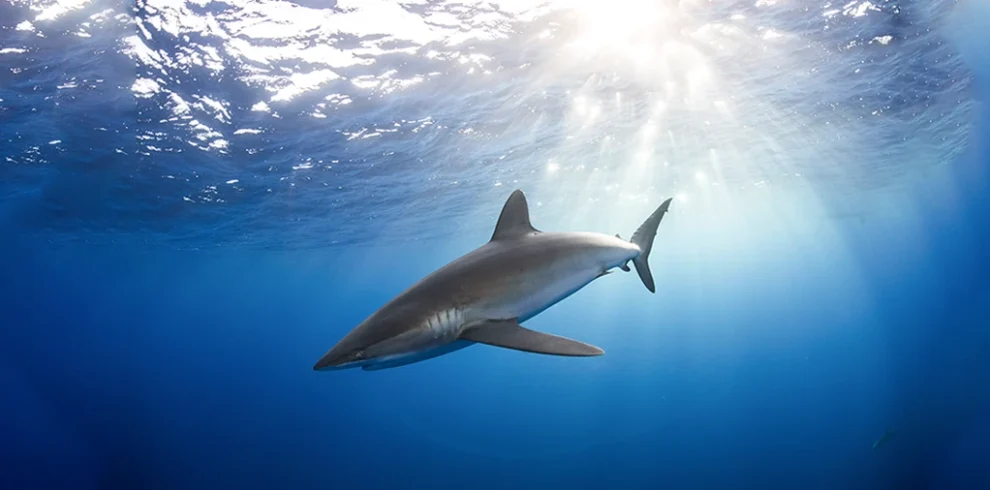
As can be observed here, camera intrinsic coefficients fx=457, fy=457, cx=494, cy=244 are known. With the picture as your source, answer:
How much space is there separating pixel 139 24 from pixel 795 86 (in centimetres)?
1682

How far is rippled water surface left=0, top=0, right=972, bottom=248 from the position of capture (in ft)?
29.5

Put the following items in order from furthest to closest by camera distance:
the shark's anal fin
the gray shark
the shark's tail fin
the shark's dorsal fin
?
the shark's tail fin → the shark's dorsal fin → the gray shark → the shark's anal fin

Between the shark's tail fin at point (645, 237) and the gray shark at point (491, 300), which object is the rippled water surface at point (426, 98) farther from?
the gray shark at point (491, 300)

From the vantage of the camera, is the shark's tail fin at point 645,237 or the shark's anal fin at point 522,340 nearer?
the shark's anal fin at point 522,340

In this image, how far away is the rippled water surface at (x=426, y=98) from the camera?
8992mm

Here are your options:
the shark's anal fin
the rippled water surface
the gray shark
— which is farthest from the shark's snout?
the rippled water surface

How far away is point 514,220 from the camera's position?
13.8 feet

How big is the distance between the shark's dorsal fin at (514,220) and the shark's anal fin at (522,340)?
3.49 feet

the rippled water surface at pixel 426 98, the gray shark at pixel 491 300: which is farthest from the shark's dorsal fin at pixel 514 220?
the rippled water surface at pixel 426 98

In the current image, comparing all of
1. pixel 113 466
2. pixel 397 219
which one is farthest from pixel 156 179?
pixel 113 466

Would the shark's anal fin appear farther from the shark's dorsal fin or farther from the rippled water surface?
the rippled water surface

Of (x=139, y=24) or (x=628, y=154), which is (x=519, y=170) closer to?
(x=628, y=154)

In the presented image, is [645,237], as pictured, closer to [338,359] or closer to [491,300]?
[491,300]

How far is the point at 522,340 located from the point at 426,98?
421 inches
